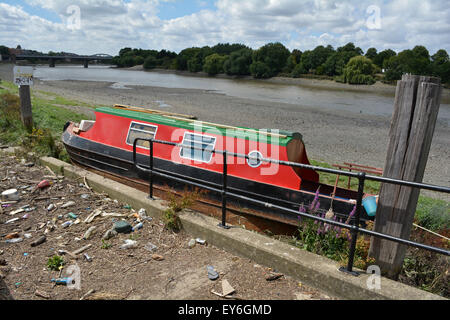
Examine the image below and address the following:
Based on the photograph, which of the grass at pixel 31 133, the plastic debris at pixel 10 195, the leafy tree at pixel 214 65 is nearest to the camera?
the plastic debris at pixel 10 195

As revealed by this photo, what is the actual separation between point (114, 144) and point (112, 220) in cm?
358

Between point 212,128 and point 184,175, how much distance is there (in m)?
1.03

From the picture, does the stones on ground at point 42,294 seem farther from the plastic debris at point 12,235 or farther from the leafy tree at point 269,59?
the leafy tree at point 269,59

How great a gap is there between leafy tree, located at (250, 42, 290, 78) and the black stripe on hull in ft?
275

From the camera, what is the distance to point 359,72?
7344 cm

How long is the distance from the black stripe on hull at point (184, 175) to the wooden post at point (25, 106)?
5.04ft

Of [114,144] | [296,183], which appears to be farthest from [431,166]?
[114,144]

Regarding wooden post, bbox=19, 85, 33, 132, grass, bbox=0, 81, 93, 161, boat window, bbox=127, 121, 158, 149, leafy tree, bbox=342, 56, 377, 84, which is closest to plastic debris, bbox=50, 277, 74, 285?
boat window, bbox=127, 121, 158, 149

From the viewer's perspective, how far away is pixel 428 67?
72.6 meters

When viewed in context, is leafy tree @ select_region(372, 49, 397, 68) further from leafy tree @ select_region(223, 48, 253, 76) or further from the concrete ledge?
the concrete ledge

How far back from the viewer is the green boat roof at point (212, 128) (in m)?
6.28

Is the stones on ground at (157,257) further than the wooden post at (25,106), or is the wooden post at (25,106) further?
the wooden post at (25,106)

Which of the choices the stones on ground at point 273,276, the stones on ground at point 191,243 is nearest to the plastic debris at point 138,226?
the stones on ground at point 191,243

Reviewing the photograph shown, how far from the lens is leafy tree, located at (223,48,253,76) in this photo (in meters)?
94.3
